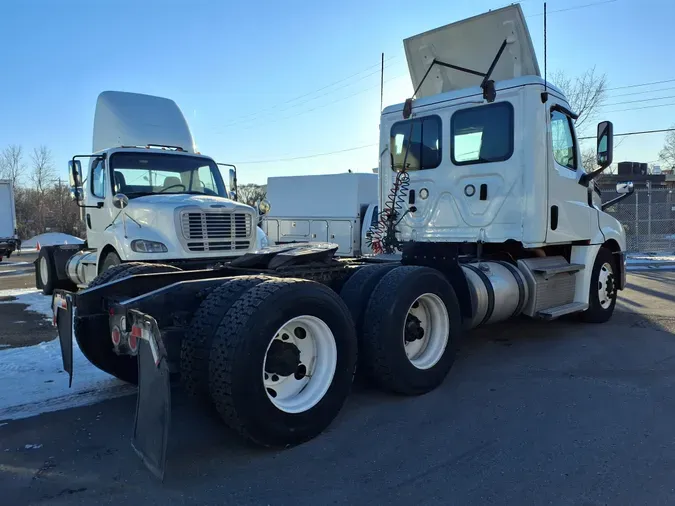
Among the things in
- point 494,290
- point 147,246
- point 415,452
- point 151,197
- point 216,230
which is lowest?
point 415,452

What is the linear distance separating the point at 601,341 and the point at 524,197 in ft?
6.81

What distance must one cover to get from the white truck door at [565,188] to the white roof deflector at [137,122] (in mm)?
6559

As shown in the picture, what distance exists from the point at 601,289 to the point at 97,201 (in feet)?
26.7

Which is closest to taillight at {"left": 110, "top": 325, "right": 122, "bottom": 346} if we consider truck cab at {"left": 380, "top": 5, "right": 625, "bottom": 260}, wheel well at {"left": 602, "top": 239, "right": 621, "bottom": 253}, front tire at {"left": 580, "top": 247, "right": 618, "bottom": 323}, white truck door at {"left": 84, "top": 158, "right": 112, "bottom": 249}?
truck cab at {"left": 380, "top": 5, "right": 625, "bottom": 260}

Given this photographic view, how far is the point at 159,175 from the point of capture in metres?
8.72

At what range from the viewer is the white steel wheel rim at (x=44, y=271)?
36.5 feet

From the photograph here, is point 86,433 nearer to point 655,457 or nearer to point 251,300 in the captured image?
point 251,300

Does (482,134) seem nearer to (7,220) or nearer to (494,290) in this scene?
(494,290)

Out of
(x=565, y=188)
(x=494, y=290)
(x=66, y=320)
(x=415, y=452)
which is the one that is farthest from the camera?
(x=565, y=188)

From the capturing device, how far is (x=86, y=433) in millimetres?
3803

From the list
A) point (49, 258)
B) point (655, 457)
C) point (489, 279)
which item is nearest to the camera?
point (655, 457)

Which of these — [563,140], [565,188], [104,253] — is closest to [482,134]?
[563,140]

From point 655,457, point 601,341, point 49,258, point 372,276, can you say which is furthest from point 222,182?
point 655,457

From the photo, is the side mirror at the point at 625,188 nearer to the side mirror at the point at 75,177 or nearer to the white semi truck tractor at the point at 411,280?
the white semi truck tractor at the point at 411,280
